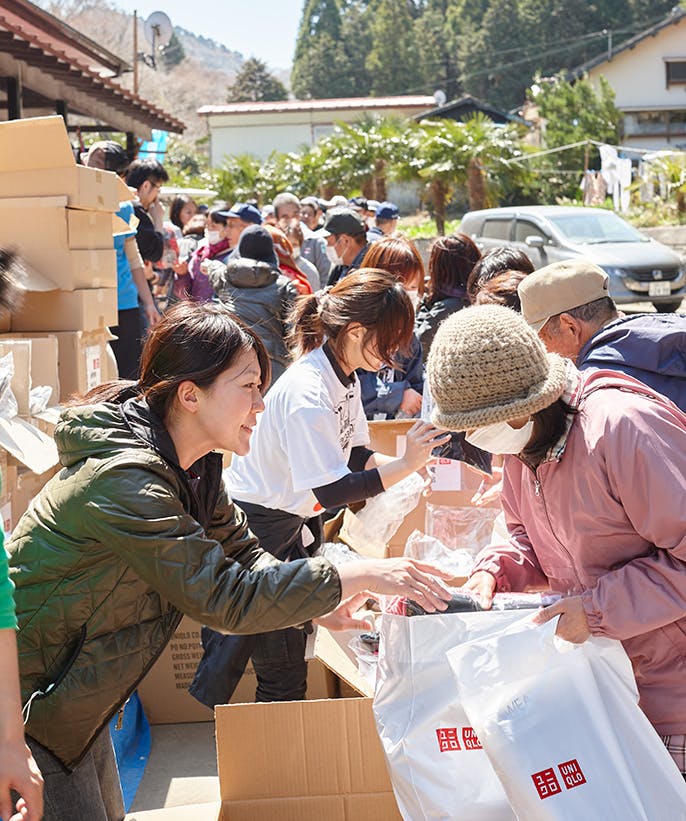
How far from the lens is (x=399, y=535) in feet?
12.8

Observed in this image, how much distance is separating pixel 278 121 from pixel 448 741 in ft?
153

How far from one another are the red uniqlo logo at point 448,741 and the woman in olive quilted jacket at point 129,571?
257 mm

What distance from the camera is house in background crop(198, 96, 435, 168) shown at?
45625mm

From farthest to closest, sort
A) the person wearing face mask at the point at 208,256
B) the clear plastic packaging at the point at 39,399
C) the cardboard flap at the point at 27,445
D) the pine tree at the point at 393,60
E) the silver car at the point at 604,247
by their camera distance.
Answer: the pine tree at the point at 393,60 < the silver car at the point at 604,247 < the person wearing face mask at the point at 208,256 < the clear plastic packaging at the point at 39,399 < the cardboard flap at the point at 27,445

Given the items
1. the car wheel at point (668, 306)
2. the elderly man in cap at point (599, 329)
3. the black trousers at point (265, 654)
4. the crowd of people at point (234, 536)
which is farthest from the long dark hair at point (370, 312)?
the car wheel at point (668, 306)

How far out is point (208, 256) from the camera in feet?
26.2

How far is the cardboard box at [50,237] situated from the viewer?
431 centimetres

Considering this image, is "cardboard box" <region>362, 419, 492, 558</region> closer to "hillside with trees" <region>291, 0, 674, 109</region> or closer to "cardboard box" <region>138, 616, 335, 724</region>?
"cardboard box" <region>138, 616, 335, 724</region>

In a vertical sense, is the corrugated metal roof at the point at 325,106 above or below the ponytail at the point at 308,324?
above

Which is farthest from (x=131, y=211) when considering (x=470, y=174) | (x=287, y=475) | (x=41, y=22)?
(x=470, y=174)

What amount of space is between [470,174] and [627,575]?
78.7 feet

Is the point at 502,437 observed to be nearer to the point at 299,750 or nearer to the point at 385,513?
the point at 299,750

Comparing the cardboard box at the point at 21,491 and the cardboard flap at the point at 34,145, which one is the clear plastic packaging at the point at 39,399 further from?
the cardboard flap at the point at 34,145

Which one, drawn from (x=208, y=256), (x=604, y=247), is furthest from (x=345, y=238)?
(x=604, y=247)
